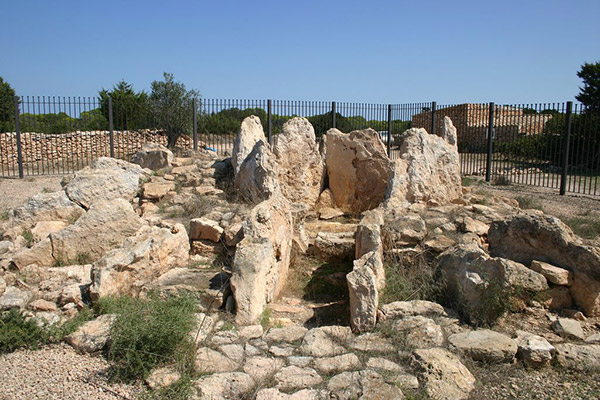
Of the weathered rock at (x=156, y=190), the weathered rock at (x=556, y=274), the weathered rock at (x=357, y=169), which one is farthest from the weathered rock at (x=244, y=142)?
the weathered rock at (x=556, y=274)

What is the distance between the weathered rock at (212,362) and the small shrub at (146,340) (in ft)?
0.44

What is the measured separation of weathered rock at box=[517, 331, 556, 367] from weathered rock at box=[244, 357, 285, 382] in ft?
7.60

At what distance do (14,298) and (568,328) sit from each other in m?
6.27

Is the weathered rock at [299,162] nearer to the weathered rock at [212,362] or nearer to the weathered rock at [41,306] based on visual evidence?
the weathered rock at [41,306]

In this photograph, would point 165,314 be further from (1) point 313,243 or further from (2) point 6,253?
(2) point 6,253

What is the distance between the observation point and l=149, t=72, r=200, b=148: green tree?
18.4 meters

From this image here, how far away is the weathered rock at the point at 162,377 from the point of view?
13.7ft

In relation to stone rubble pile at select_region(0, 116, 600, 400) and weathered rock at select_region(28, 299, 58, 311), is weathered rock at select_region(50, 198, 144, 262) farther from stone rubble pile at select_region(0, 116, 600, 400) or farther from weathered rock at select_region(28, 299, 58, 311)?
weathered rock at select_region(28, 299, 58, 311)

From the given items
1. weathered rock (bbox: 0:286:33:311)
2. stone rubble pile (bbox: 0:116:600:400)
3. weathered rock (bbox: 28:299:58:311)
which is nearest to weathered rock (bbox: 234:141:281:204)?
stone rubble pile (bbox: 0:116:600:400)

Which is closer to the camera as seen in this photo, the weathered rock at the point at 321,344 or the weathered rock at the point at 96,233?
the weathered rock at the point at 321,344

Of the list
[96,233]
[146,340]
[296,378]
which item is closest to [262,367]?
[296,378]

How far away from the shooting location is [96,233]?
295 inches

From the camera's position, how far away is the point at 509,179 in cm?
1560

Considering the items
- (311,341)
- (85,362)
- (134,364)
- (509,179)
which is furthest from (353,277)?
(509,179)
